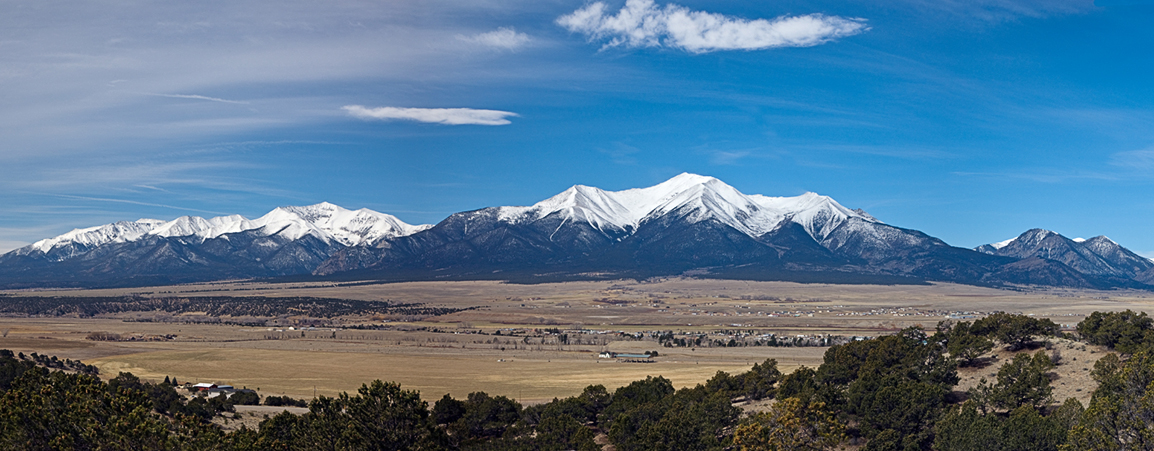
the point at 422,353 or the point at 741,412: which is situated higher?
the point at 741,412

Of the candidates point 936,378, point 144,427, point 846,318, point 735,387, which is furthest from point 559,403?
point 846,318

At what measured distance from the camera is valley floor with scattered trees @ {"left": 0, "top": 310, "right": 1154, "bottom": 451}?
26.7 m

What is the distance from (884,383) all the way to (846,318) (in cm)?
15716

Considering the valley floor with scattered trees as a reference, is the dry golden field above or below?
below

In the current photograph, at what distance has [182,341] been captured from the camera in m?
135

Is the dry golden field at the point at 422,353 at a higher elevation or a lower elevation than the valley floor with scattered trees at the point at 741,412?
lower

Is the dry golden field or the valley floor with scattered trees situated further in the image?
the dry golden field

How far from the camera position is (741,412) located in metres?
46.9

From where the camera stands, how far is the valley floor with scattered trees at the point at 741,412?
26734 mm

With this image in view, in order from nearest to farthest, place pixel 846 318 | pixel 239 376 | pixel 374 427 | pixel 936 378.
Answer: pixel 374 427 → pixel 936 378 → pixel 239 376 → pixel 846 318

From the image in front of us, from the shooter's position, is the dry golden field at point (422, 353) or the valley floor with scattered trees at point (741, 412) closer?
the valley floor with scattered trees at point (741, 412)

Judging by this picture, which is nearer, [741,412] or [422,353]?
[741,412]

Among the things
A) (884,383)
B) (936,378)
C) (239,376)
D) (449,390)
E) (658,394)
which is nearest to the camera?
(884,383)

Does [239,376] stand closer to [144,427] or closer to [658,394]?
[658,394]
